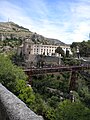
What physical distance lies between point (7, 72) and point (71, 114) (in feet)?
24.8

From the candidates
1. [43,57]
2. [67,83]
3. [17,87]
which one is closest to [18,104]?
[17,87]

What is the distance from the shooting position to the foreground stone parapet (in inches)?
174

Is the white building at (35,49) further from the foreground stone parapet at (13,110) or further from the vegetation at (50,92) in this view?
the foreground stone parapet at (13,110)

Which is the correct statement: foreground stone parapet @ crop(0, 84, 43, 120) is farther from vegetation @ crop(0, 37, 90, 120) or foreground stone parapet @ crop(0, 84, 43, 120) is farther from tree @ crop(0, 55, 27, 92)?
tree @ crop(0, 55, 27, 92)

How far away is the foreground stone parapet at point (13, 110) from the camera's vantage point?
14.5 feet

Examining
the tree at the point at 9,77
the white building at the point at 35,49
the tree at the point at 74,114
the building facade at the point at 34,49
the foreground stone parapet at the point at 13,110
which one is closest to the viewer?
the foreground stone parapet at the point at 13,110

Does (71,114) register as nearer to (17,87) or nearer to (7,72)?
(17,87)

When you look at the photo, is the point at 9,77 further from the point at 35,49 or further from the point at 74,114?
the point at 35,49

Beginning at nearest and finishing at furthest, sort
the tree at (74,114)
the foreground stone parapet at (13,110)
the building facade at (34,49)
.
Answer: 1. the foreground stone parapet at (13,110)
2. the tree at (74,114)
3. the building facade at (34,49)

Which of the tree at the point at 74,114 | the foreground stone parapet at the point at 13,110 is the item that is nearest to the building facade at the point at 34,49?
the tree at the point at 74,114

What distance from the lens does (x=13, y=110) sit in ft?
16.1

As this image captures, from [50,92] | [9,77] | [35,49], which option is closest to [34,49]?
[35,49]

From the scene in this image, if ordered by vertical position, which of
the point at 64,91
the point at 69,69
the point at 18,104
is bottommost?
the point at 64,91

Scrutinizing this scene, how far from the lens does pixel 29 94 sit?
18.6 meters
